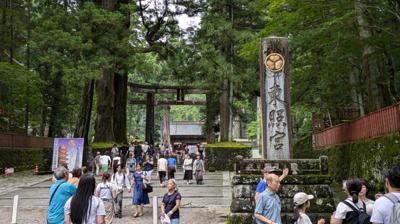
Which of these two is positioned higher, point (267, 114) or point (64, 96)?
point (64, 96)

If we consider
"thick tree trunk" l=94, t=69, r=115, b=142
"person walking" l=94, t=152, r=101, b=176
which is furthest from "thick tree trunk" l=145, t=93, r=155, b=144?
"person walking" l=94, t=152, r=101, b=176

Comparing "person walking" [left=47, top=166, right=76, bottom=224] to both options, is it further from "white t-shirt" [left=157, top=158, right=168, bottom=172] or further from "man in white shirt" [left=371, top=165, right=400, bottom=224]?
"white t-shirt" [left=157, top=158, right=168, bottom=172]

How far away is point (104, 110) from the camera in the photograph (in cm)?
2867

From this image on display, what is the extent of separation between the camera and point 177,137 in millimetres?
53750

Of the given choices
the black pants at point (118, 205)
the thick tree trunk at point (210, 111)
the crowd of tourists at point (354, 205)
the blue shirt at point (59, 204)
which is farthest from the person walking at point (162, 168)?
the crowd of tourists at point (354, 205)

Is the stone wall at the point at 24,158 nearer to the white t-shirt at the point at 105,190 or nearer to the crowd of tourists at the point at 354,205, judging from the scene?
the white t-shirt at the point at 105,190

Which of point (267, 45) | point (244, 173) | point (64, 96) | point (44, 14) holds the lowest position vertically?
point (244, 173)

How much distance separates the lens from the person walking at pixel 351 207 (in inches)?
185

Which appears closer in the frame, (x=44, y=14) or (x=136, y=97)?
(x=44, y=14)

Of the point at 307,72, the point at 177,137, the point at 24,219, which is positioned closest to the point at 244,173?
the point at 24,219

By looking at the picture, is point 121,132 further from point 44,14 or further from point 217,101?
point 44,14

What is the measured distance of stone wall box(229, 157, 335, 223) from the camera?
10508 millimetres

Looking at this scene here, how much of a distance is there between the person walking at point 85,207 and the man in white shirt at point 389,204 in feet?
9.18

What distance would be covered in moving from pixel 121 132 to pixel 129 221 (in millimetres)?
21637
